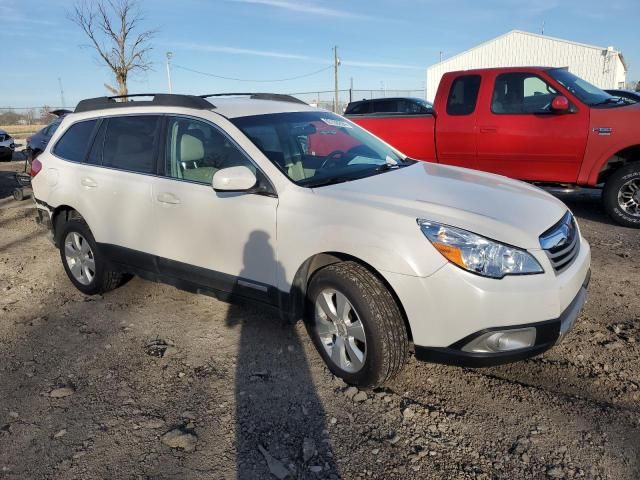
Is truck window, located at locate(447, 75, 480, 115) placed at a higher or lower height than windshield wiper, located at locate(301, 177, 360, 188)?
higher

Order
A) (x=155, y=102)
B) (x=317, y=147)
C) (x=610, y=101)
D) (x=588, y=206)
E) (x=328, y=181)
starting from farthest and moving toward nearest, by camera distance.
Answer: (x=588, y=206) → (x=610, y=101) → (x=155, y=102) → (x=317, y=147) → (x=328, y=181)

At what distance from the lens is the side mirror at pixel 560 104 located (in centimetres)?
618

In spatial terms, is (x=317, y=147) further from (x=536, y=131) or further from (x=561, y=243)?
(x=536, y=131)

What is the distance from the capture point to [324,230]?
3.12 m

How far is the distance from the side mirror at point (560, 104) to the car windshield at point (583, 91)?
10.7 inches

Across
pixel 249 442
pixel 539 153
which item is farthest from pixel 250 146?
pixel 539 153

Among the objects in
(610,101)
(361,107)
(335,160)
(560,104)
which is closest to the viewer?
(335,160)

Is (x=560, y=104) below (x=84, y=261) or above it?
above

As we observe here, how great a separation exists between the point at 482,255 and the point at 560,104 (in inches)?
169

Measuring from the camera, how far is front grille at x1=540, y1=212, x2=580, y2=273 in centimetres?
290

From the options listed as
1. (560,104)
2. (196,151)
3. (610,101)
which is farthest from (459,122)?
(196,151)

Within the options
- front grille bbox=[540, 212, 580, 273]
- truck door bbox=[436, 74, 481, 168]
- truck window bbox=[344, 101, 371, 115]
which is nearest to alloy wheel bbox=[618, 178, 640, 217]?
truck door bbox=[436, 74, 481, 168]

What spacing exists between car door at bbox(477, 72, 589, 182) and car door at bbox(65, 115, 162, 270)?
4461 millimetres

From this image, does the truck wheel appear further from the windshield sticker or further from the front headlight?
the front headlight
